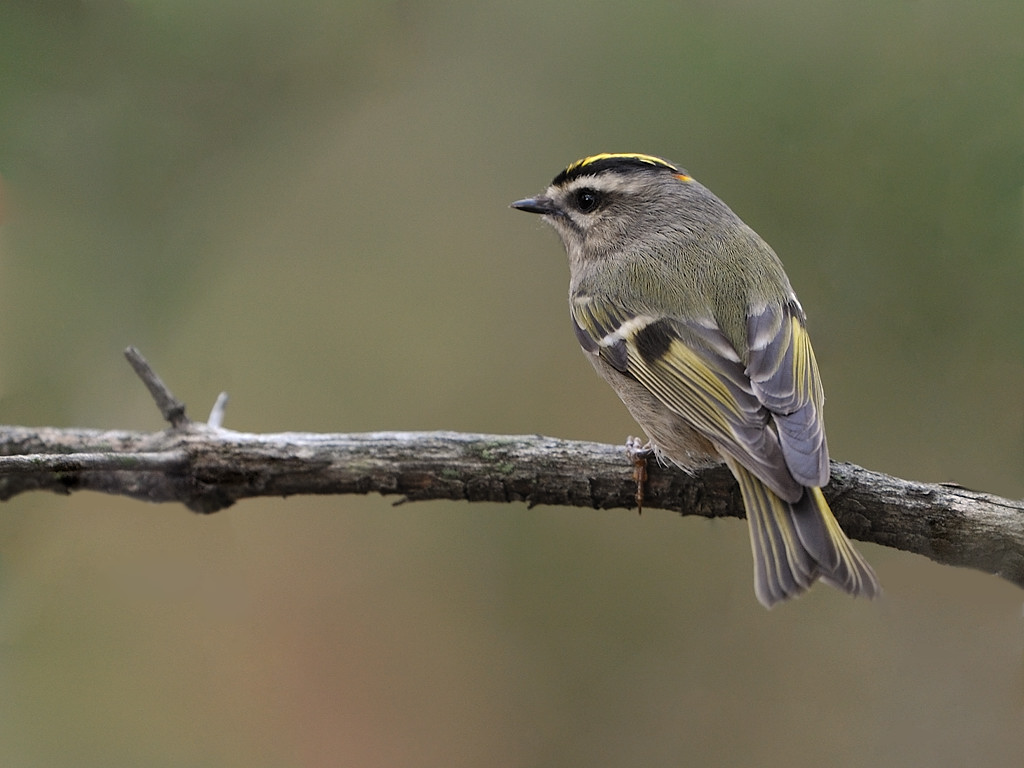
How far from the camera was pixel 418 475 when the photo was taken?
1.74 meters

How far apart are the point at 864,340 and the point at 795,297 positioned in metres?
0.21

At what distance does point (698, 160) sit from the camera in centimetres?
217

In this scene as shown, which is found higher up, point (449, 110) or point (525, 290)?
point (449, 110)

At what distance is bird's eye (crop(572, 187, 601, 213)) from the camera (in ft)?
6.93

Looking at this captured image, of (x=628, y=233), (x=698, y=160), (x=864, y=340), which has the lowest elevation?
(x=864, y=340)

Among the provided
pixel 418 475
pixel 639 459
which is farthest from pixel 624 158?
pixel 418 475

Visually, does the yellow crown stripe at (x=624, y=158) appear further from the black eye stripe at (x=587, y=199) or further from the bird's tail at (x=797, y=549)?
the bird's tail at (x=797, y=549)

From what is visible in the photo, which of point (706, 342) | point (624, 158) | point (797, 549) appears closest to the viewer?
point (797, 549)

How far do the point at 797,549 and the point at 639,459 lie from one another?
0.40 metres

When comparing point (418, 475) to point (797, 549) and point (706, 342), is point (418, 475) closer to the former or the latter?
point (706, 342)

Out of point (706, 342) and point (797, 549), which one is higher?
point (706, 342)

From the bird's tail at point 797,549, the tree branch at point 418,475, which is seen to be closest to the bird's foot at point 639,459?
the tree branch at point 418,475

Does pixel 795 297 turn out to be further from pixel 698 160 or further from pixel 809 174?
pixel 698 160

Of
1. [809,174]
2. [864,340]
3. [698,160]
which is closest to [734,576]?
[864,340]
